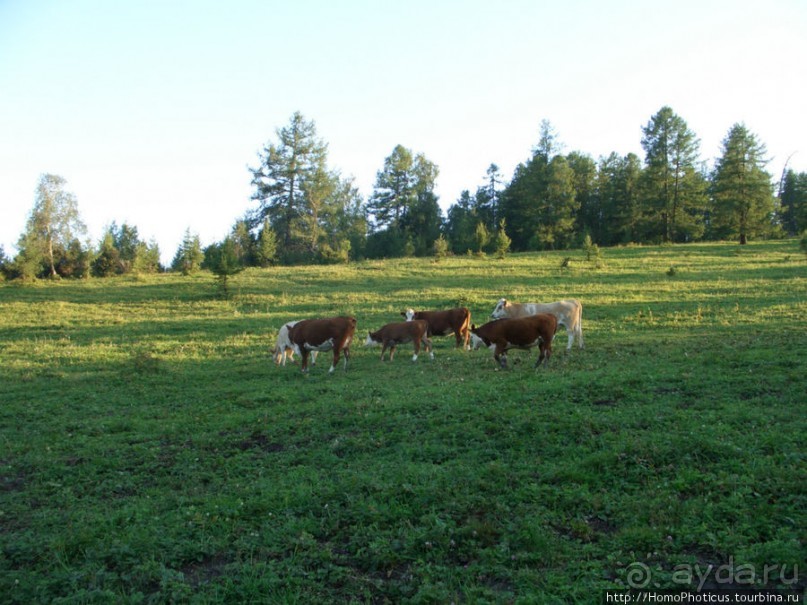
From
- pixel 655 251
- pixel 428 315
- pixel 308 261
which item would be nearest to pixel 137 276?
pixel 308 261

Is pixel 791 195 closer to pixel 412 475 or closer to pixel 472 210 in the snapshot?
pixel 472 210

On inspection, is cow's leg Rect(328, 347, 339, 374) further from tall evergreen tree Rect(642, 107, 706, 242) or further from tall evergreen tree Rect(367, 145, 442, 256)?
tall evergreen tree Rect(367, 145, 442, 256)

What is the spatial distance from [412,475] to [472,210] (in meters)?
64.9

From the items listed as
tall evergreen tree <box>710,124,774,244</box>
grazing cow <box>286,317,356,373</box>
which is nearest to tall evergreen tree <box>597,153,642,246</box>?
tall evergreen tree <box>710,124,774,244</box>

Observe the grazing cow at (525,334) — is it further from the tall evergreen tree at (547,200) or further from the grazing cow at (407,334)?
the tall evergreen tree at (547,200)

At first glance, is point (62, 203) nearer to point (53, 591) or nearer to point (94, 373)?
point (94, 373)

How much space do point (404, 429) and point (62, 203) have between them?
45.7 meters

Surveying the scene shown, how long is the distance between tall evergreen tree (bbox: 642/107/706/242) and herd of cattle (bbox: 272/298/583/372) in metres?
41.0

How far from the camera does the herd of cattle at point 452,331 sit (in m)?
13.4

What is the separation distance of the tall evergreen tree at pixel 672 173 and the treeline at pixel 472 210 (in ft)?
0.30

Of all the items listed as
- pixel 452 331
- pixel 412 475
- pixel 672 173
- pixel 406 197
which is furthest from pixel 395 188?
pixel 412 475

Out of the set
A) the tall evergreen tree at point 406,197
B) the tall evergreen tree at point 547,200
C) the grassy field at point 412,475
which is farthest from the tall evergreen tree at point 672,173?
the grassy field at point 412,475

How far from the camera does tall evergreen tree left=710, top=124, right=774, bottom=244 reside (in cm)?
4884

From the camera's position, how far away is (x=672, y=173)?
53031 millimetres
